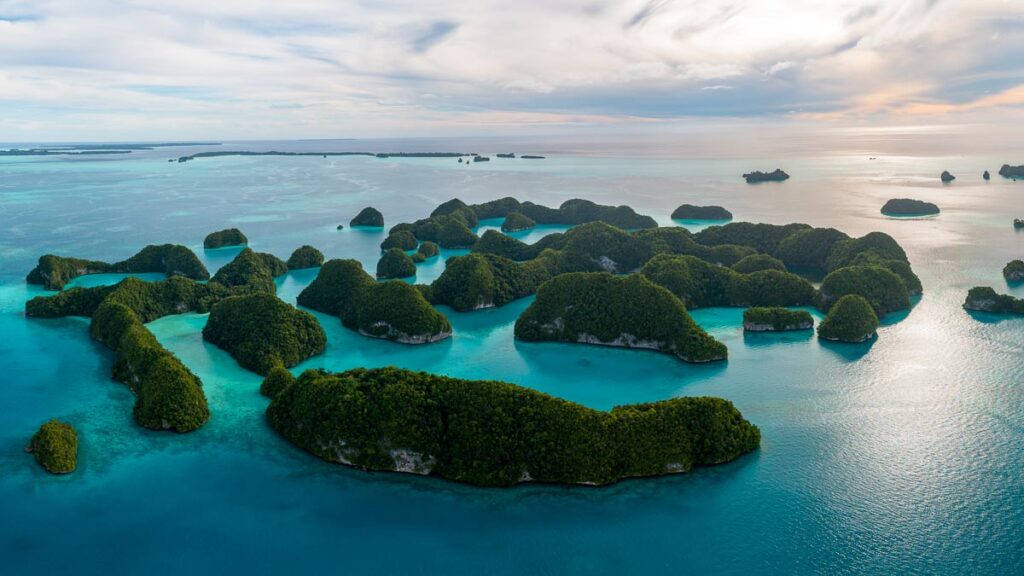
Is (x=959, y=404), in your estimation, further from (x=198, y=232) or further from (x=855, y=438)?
(x=198, y=232)

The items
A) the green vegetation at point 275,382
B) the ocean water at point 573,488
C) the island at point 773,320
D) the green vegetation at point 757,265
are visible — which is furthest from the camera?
the green vegetation at point 757,265

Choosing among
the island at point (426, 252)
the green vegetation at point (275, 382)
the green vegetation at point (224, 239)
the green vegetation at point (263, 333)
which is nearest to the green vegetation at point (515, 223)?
the island at point (426, 252)

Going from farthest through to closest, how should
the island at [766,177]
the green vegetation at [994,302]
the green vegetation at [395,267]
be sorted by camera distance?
the island at [766,177], the green vegetation at [395,267], the green vegetation at [994,302]

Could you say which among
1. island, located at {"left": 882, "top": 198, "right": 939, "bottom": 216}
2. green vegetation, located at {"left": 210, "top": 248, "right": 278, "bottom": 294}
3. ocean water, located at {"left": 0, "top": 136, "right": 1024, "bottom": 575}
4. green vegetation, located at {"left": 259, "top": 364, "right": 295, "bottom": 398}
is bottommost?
ocean water, located at {"left": 0, "top": 136, "right": 1024, "bottom": 575}

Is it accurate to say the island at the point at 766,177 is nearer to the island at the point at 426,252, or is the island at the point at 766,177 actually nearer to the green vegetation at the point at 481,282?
the island at the point at 426,252

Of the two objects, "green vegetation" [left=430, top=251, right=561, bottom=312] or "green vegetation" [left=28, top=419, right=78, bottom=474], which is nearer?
"green vegetation" [left=28, top=419, right=78, bottom=474]

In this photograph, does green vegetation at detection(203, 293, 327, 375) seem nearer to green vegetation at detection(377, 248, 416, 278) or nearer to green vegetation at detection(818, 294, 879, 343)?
green vegetation at detection(377, 248, 416, 278)

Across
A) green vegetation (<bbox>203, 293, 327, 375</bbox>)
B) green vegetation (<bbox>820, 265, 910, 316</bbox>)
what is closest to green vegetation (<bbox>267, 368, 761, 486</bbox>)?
green vegetation (<bbox>203, 293, 327, 375</bbox>)

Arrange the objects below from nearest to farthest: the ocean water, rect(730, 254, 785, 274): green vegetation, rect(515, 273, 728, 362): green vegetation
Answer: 1. the ocean water
2. rect(515, 273, 728, 362): green vegetation
3. rect(730, 254, 785, 274): green vegetation
